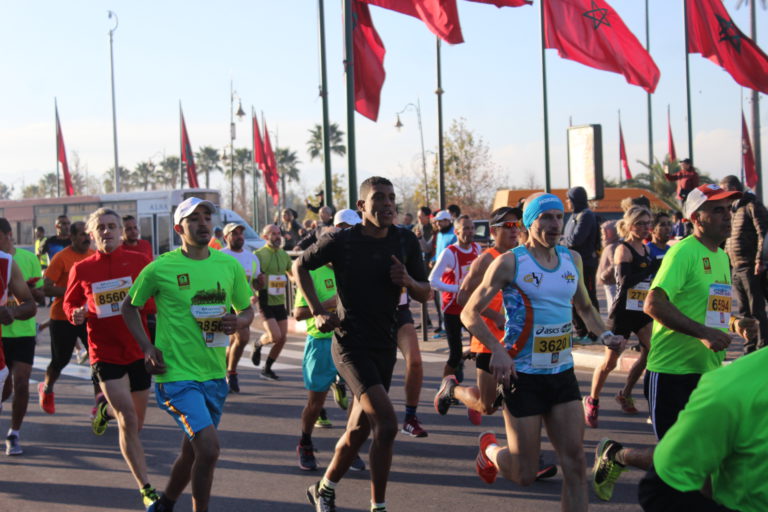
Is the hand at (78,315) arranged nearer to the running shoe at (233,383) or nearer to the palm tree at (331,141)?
the running shoe at (233,383)

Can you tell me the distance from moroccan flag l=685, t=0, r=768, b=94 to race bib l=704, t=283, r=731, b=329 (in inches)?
378

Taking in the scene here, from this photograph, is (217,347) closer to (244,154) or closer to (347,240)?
(347,240)

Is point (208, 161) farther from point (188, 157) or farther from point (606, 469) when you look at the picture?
point (606, 469)

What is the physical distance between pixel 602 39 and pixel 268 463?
9418 mm

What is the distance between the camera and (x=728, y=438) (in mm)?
2275

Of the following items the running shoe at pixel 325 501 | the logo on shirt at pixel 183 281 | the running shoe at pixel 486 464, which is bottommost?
the running shoe at pixel 325 501

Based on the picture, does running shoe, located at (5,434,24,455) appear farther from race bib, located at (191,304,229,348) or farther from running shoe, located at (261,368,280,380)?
running shoe, located at (261,368,280,380)

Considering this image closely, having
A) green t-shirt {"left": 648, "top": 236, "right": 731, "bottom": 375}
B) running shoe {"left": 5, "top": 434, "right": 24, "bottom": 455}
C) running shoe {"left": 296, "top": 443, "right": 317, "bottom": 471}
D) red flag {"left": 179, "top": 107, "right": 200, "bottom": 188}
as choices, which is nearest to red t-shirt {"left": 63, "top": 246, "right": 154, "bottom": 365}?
running shoe {"left": 296, "top": 443, "right": 317, "bottom": 471}

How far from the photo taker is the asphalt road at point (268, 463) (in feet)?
19.8

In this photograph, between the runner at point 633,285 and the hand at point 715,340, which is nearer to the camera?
the hand at point 715,340

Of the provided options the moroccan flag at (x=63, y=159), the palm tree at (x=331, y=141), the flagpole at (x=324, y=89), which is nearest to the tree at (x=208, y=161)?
the palm tree at (x=331, y=141)

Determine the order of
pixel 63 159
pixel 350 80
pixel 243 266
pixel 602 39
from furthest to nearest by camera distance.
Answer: pixel 63 159, pixel 602 39, pixel 350 80, pixel 243 266

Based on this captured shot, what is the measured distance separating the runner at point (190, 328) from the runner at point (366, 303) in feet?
2.02

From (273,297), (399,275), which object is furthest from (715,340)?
(273,297)
